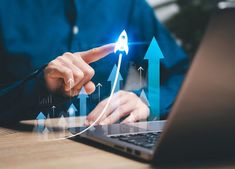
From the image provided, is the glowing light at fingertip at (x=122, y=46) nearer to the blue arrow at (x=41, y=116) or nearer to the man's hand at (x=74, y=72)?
the man's hand at (x=74, y=72)

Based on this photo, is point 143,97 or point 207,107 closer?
point 207,107

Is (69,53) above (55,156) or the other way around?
above

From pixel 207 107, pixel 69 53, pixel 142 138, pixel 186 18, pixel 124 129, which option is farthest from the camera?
pixel 186 18

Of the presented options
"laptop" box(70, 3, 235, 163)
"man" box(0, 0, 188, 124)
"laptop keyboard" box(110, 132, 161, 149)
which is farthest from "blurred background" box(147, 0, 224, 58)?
"laptop" box(70, 3, 235, 163)

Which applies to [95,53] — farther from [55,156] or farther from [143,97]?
[55,156]

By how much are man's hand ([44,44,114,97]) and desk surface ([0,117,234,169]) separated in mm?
192

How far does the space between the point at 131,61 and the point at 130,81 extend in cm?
6

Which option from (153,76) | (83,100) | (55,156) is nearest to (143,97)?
(153,76)

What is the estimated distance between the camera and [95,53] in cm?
112

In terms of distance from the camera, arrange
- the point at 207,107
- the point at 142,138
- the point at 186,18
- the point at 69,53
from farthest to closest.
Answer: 1. the point at 186,18
2. the point at 69,53
3. the point at 142,138
4. the point at 207,107

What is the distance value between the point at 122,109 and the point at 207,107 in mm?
491

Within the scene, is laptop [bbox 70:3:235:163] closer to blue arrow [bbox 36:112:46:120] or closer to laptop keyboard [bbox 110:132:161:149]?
laptop keyboard [bbox 110:132:161:149]

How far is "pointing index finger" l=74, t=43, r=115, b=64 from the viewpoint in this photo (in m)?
1.08

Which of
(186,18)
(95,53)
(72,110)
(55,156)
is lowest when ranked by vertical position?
(55,156)
